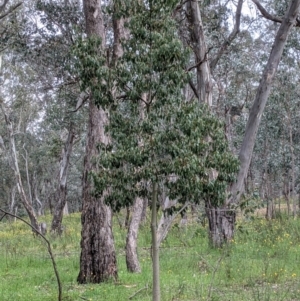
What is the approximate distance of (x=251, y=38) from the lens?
23.3 metres

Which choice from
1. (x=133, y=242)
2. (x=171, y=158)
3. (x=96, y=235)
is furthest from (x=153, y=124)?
(x=133, y=242)

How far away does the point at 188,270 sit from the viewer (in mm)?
11023

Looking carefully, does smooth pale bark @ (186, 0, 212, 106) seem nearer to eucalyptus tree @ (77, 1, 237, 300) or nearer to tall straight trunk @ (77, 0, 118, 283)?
tall straight trunk @ (77, 0, 118, 283)

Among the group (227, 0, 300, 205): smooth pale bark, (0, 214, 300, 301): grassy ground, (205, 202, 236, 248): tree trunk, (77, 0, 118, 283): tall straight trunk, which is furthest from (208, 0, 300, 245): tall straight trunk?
(77, 0, 118, 283): tall straight trunk

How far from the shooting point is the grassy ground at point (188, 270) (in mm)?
8805

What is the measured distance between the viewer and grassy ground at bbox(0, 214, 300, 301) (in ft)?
28.9

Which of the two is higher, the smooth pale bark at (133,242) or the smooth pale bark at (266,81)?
the smooth pale bark at (266,81)

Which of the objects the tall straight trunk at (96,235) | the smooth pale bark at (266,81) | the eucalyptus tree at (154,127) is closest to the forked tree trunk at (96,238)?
the tall straight trunk at (96,235)

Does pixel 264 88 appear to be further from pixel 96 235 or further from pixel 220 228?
pixel 96 235

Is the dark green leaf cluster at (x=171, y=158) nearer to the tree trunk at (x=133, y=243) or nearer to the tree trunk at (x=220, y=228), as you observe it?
the tree trunk at (x=133, y=243)

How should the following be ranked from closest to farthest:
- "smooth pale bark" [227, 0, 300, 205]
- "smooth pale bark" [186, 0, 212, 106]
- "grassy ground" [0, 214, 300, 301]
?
1. "grassy ground" [0, 214, 300, 301]
2. "smooth pale bark" [227, 0, 300, 205]
3. "smooth pale bark" [186, 0, 212, 106]

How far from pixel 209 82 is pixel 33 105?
13.6 m

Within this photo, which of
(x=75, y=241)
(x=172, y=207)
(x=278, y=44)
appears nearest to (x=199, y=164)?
(x=172, y=207)

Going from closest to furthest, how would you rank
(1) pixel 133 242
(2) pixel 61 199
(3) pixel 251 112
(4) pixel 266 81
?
(1) pixel 133 242 → (4) pixel 266 81 → (3) pixel 251 112 → (2) pixel 61 199
